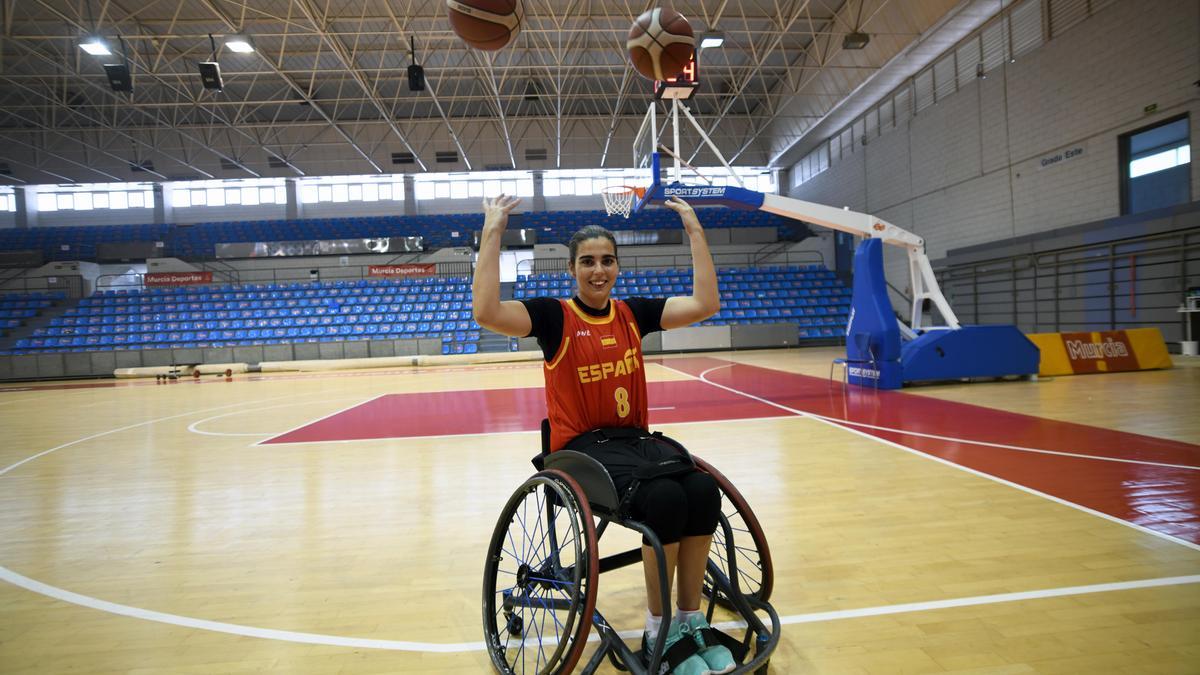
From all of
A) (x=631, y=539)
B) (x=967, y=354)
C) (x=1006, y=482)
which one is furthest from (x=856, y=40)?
(x=631, y=539)

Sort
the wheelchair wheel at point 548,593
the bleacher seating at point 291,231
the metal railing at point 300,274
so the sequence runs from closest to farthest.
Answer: the wheelchair wheel at point 548,593 < the metal railing at point 300,274 < the bleacher seating at point 291,231

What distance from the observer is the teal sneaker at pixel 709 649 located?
5.52 feet

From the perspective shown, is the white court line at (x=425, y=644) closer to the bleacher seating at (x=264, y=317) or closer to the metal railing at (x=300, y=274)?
the bleacher seating at (x=264, y=317)

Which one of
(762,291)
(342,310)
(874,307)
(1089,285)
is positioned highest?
(762,291)

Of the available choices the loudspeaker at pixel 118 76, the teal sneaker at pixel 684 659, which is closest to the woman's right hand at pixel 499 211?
the teal sneaker at pixel 684 659

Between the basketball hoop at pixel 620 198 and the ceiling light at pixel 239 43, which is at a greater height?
the ceiling light at pixel 239 43

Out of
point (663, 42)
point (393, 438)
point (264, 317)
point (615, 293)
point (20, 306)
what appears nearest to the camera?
point (663, 42)

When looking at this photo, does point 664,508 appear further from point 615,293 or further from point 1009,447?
point 615,293

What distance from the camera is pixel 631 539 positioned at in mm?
3182

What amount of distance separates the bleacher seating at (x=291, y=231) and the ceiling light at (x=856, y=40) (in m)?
11.0

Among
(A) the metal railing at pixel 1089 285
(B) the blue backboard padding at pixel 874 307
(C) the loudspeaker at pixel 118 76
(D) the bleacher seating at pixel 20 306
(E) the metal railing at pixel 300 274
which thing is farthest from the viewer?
(E) the metal railing at pixel 300 274

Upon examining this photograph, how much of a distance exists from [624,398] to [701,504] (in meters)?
0.52

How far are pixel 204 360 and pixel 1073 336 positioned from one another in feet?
75.3

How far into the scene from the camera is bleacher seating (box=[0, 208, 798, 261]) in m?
24.8
